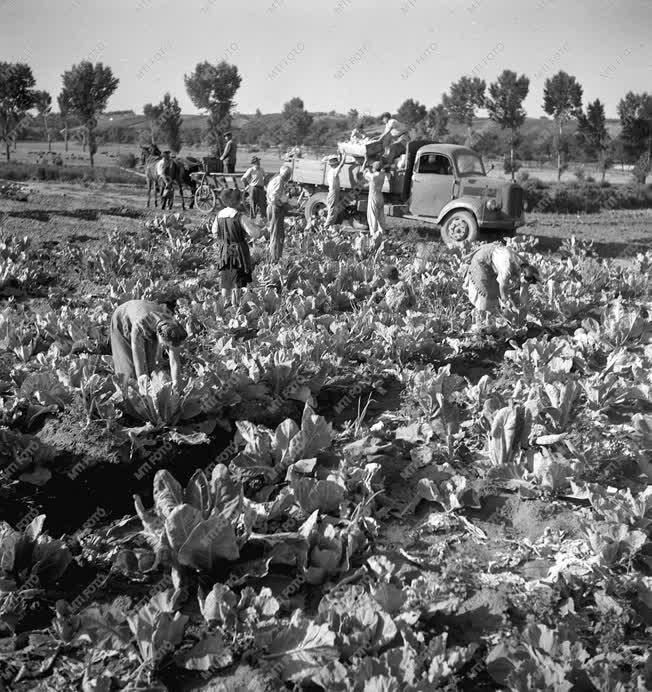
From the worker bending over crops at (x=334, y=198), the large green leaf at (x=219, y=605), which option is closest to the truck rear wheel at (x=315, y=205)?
the worker bending over crops at (x=334, y=198)

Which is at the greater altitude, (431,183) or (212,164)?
(212,164)

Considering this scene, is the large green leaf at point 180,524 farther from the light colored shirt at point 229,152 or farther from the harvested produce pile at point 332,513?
the light colored shirt at point 229,152

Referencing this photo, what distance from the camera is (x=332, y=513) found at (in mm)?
4371

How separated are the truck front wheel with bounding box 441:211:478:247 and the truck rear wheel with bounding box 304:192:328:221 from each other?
9.70 feet

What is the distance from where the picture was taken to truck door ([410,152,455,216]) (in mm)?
14211

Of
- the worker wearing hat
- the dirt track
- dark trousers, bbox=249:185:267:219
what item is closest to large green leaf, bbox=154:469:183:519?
the dirt track

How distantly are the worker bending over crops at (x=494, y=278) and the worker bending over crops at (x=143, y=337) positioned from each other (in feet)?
11.4

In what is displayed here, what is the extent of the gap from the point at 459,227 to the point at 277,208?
4.62 m

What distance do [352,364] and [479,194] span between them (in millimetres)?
8441

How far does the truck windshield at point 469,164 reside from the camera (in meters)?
14.2

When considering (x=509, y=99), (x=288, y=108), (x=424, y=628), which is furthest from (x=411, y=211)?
(x=288, y=108)

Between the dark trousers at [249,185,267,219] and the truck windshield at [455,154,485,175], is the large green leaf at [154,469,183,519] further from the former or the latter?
the truck windshield at [455,154,485,175]

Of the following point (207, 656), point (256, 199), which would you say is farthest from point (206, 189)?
point (207, 656)

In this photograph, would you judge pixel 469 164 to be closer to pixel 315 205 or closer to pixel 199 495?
pixel 315 205
